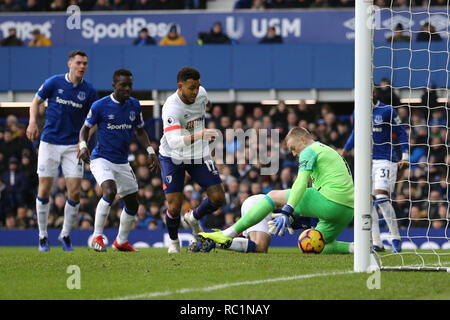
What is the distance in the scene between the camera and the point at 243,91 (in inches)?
816

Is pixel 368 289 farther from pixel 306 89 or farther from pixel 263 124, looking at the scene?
pixel 306 89

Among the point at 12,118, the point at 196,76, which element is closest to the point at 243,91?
the point at 12,118

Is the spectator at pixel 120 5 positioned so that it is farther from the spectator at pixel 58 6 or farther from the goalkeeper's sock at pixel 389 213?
the goalkeeper's sock at pixel 389 213

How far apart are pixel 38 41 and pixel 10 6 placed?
185 centimetres

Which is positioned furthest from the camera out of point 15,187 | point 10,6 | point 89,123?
point 10,6

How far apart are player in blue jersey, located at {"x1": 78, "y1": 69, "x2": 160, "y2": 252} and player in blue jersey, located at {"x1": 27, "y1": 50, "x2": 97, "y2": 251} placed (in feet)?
1.76

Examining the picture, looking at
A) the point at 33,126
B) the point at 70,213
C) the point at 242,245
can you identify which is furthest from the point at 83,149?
the point at 242,245

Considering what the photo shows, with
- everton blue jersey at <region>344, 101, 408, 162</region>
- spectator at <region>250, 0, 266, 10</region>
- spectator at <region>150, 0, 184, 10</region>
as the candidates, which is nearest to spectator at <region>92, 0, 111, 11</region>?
spectator at <region>150, 0, 184, 10</region>

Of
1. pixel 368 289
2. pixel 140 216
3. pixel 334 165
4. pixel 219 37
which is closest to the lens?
pixel 368 289

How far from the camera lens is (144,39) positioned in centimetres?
2033

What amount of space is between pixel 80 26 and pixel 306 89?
6.63 metres

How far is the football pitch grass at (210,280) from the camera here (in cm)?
559

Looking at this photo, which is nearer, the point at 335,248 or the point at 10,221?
the point at 335,248

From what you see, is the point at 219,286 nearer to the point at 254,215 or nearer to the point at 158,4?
the point at 254,215
